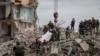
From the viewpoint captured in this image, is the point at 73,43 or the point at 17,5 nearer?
the point at 73,43

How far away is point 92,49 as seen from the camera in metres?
43.5

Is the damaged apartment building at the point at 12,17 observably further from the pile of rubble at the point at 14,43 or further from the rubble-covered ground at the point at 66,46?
the rubble-covered ground at the point at 66,46

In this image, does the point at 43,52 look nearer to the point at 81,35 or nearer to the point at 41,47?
the point at 41,47

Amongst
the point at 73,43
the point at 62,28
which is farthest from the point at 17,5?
the point at 73,43

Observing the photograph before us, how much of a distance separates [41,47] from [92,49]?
19.0 feet

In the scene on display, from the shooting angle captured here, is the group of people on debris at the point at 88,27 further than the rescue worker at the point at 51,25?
No

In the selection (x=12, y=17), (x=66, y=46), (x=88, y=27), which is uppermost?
(x=12, y=17)

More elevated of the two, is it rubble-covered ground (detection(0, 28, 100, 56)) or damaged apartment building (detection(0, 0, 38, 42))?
damaged apartment building (detection(0, 0, 38, 42))

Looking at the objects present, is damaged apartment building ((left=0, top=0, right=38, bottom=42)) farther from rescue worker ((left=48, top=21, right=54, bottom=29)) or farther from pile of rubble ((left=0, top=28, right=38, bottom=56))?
rescue worker ((left=48, top=21, right=54, bottom=29))

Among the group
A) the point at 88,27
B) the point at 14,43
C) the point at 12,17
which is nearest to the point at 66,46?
the point at 88,27

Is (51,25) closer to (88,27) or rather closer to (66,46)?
(66,46)

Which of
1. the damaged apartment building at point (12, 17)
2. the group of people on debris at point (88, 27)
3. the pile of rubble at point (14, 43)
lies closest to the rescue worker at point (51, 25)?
the group of people on debris at point (88, 27)

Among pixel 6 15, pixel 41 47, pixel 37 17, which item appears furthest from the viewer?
pixel 37 17

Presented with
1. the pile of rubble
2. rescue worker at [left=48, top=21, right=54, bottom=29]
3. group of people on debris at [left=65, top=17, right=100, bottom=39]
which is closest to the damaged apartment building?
the pile of rubble
